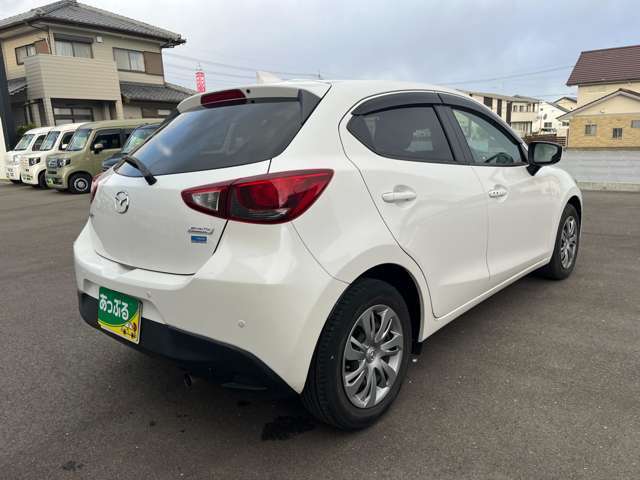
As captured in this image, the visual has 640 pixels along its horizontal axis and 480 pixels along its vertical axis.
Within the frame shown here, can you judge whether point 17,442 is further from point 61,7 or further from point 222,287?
point 61,7

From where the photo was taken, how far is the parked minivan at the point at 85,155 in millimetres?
12883

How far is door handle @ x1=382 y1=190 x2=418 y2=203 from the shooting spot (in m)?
2.28

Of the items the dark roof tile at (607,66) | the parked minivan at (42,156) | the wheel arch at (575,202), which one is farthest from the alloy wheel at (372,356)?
the dark roof tile at (607,66)

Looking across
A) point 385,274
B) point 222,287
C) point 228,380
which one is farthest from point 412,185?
point 228,380

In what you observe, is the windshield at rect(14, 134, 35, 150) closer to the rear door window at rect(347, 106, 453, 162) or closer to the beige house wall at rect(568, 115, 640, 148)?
the rear door window at rect(347, 106, 453, 162)

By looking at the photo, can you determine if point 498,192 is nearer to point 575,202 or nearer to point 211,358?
point 575,202

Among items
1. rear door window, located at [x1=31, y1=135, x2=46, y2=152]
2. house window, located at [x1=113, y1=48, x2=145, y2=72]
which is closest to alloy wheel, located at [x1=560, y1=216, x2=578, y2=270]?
rear door window, located at [x1=31, y1=135, x2=46, y2=152]

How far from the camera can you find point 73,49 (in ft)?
76.9

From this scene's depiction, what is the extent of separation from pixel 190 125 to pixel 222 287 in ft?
3.27

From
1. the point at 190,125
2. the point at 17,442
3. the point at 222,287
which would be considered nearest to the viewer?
the point at 222,287

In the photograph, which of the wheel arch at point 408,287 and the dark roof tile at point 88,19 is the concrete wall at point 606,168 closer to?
the wheel arch at point 408,287

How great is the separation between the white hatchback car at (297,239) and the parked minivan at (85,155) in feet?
38.1

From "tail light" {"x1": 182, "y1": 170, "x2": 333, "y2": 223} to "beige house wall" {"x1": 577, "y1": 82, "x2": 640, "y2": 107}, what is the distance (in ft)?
133

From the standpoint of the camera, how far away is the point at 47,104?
21125mm
